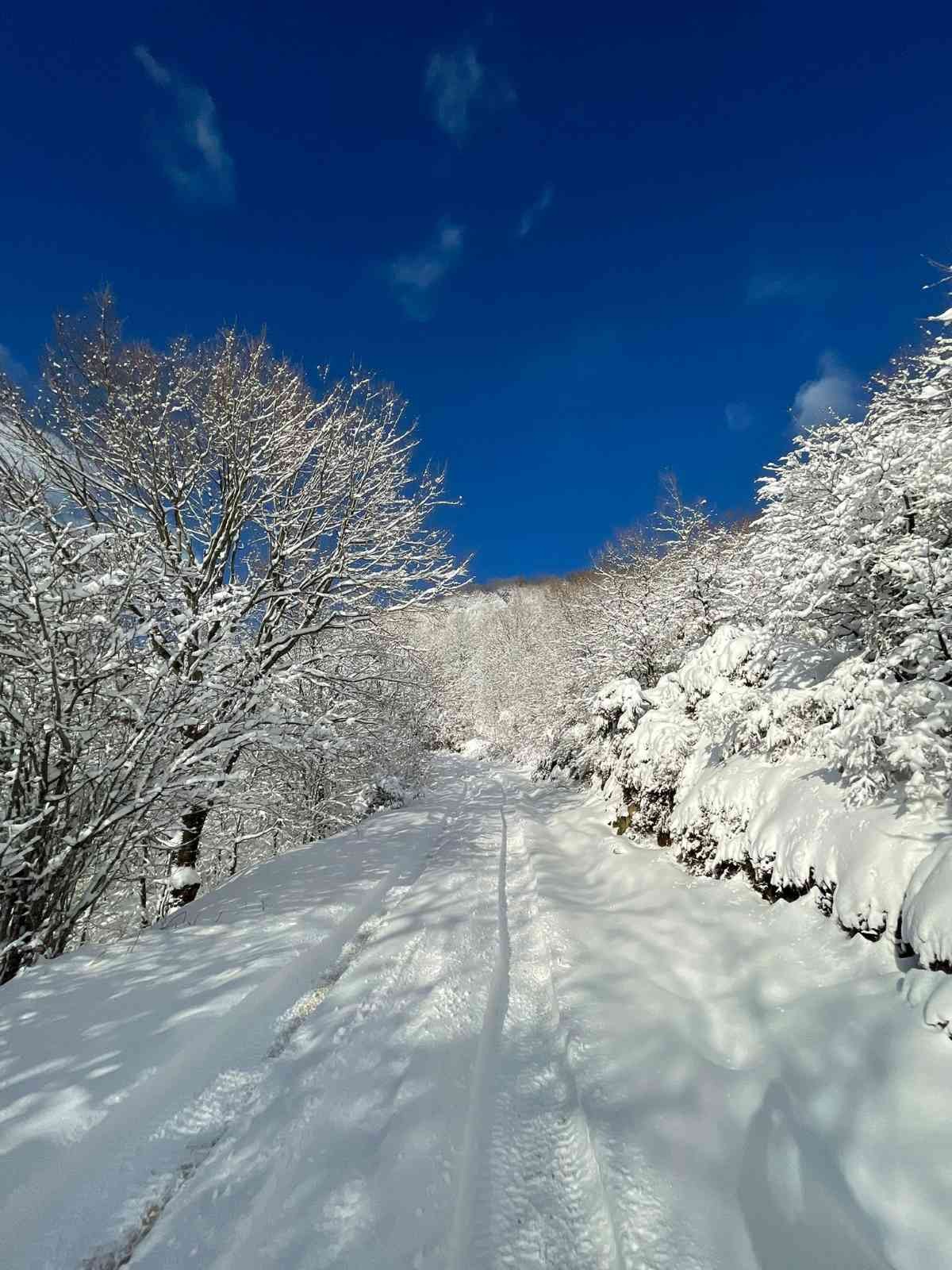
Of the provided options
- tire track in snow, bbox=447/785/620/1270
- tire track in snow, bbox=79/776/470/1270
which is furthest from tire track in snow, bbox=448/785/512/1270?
tire track in snow, bbox=79/776/470/1270

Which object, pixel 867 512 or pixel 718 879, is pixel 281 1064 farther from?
pixel 867 512

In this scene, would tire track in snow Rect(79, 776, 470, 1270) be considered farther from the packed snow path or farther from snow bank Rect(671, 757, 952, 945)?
snow bank Rect(671, 757, 952, 945)

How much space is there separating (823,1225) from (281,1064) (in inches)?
115

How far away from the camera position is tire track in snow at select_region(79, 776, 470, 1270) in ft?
6.88

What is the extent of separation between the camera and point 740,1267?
2104 mm

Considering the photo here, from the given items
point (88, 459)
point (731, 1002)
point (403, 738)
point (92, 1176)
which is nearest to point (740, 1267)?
point (731, 1002)

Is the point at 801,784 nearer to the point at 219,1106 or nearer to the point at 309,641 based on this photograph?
the point at 219,1106

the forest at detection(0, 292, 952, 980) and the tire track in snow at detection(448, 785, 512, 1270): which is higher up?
the forest at detection(0, 292, 952, 980)

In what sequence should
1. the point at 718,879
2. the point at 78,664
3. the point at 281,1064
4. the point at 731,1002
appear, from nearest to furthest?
the point at 281,1064, the point at 731,1002, the point at 78,664, the point at 718,879

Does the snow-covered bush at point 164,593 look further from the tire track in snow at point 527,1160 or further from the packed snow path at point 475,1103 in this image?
the tire track in snow at point 527,1160

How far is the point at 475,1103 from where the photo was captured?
296 cm

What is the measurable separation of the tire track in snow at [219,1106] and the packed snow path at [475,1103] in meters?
0.01

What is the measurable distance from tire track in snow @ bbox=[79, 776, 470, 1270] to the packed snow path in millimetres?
14

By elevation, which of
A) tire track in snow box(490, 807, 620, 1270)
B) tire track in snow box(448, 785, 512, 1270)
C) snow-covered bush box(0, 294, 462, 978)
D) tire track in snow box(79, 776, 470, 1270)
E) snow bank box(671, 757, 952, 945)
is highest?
snow-covered bush box(0, 294, 462, 978)
